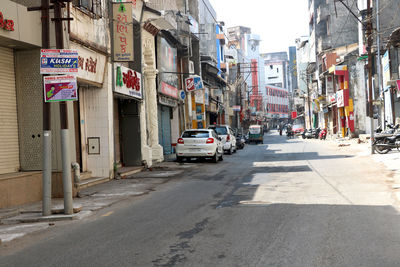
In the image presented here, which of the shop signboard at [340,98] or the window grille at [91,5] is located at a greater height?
the window grille at [91,5]

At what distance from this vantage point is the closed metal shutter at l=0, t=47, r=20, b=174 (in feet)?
36.4

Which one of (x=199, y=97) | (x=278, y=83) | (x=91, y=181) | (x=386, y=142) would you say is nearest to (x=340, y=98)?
(x=199, y=97)

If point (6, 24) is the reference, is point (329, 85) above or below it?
above

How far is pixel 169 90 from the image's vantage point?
26.8 metres

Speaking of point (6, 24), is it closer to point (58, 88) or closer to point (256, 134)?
point (58, 88)

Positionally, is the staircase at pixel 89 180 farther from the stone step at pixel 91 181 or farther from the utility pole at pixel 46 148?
the utility pole at pixel 46 148

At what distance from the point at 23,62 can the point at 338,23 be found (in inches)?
2162

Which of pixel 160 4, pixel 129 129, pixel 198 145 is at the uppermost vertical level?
pixel 160 4

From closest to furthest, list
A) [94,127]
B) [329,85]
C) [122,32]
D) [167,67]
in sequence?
[94,127]
[122,32]
[167,67]
[329,85]

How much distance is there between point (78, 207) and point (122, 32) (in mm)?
9482

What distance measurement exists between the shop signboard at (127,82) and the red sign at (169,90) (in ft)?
15.8

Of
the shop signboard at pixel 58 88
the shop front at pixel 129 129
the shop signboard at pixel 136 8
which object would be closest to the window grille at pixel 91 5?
the shop signboard at pixel 136 8

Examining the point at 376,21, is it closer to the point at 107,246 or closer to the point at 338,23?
the point at 338,23

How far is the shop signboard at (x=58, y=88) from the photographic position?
8602mm
